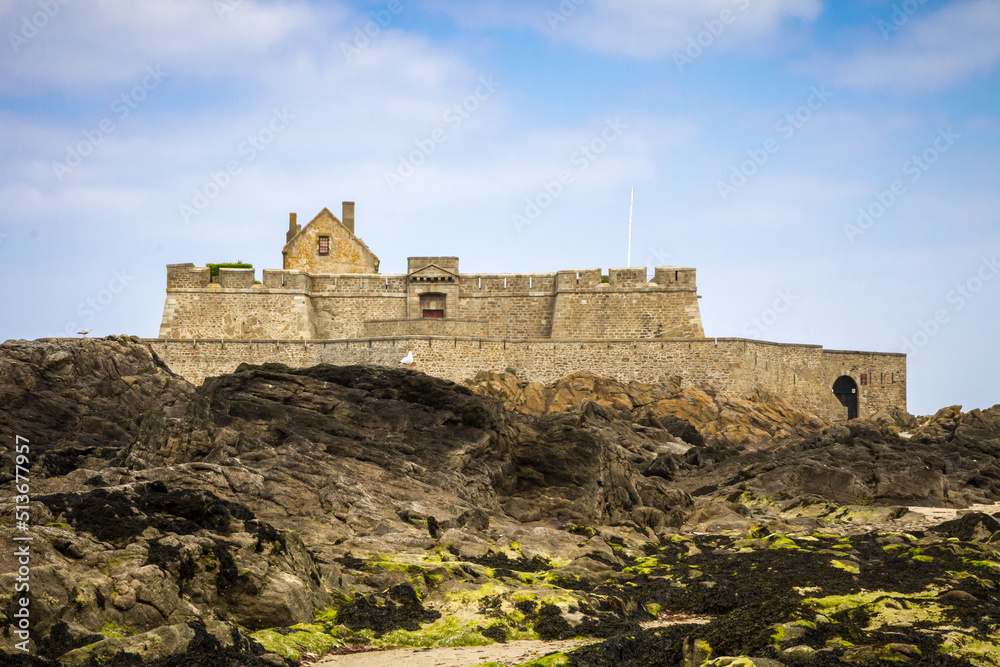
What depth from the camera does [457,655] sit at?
10.8 meters

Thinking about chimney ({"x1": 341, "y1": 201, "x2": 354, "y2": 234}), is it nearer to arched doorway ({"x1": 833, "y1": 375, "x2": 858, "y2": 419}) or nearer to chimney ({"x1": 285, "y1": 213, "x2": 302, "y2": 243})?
chimney ({"x1": 285, "y1": 213, "x2": 302, "y2": 243})

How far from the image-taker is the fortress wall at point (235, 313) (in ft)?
127

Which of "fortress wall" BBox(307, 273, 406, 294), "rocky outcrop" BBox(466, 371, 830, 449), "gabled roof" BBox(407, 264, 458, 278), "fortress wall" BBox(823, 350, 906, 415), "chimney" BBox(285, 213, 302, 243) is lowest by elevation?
"rocky outcrop" BBox(466, 371, 830, 449)

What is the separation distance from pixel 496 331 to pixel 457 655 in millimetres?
28979

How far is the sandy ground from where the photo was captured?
406 inches

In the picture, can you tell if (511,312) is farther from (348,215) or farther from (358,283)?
(348,215)

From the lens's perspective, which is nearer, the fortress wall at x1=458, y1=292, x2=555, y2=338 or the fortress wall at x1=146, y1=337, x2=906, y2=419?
the fortress wall at x1=146, y1=337, x2=906, y2=419

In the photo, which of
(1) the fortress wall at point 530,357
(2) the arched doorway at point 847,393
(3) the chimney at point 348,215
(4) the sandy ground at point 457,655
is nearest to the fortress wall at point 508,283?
(1) the fortress wall at point 530,357

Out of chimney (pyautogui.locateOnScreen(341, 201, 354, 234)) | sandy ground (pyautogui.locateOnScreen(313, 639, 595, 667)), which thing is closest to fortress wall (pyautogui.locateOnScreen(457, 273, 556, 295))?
chimney (pyautogui.locateOnScreen(341, 201, 354, 234))

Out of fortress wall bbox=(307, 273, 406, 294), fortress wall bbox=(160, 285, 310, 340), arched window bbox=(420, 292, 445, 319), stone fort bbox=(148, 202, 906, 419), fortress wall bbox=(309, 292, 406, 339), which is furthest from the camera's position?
fortress wall bbox=(307, 273, 406, 294)

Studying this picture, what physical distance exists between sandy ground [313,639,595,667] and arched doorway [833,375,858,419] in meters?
29.8

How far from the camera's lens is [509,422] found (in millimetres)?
20844

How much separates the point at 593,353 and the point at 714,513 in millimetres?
15940

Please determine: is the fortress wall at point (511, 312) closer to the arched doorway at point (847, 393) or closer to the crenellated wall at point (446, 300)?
the crenellated wall at point (446, 300)
